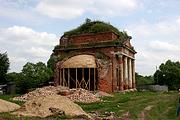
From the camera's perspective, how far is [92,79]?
140ft

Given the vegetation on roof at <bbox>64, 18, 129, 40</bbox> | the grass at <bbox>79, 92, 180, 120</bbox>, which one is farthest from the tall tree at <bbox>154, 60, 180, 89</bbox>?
the grass at <bbox>79, 92, 180, 120</bbox>

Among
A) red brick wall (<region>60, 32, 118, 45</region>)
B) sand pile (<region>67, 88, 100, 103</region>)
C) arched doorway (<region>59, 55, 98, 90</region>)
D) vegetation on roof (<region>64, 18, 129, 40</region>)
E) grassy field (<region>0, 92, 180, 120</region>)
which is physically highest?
vegetation on roof (<region>64, 18, 129, 40</region>)

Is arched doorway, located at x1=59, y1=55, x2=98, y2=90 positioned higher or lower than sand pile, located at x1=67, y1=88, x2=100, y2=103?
higher

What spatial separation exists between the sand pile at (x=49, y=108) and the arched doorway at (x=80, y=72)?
19520mm

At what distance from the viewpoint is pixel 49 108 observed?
64.3 ft

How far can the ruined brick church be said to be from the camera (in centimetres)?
4138

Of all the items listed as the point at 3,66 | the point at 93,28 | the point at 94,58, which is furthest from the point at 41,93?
the point at 3,66

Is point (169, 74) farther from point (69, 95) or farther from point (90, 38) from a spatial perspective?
point (69, 95)

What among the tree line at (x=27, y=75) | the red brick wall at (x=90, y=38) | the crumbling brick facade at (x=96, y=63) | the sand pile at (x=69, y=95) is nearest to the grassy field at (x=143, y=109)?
the sand pile at (x=69, y=95)

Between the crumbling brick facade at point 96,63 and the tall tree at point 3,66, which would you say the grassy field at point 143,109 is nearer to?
the crumbling brick facade at point 96,63

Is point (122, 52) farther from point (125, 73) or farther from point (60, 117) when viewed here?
point (60, 117)

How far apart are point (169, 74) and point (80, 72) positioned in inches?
1258

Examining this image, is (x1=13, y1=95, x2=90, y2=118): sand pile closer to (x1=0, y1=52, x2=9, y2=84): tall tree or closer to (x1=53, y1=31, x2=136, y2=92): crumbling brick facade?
(x1=53, y1=31, x2=136, y2=92): crumbling brick facade

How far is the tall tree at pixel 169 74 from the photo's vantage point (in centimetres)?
6956
